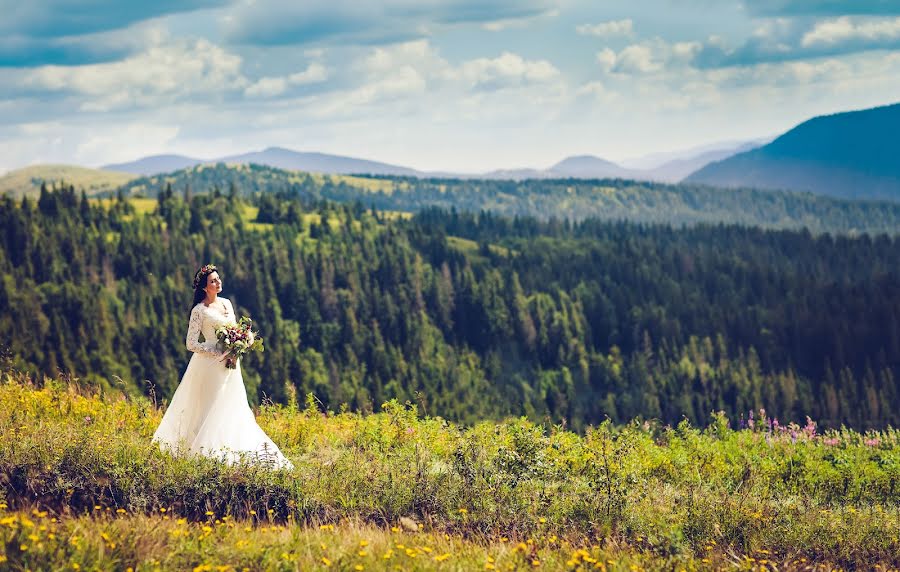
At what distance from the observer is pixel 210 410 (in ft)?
43.6

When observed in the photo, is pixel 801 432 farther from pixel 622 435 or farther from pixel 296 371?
pixel 296 371

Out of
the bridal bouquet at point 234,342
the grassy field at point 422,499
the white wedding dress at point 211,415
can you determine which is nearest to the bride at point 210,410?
the white wedding dress at point 211,415

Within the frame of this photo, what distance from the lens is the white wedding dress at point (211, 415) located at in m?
12.6

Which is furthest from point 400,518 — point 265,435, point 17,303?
point 17,303

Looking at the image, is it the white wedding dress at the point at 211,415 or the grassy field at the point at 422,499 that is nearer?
the grassy field at the point at 422,499

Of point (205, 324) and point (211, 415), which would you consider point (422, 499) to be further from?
point (205, 324)

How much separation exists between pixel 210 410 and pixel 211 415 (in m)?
0.12

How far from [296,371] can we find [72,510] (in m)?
164

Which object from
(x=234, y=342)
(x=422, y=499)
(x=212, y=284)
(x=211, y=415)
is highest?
(x=212, y=284)

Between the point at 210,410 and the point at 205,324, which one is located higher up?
the point at 205,324

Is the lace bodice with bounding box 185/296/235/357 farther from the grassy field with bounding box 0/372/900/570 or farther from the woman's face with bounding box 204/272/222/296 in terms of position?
the grassy field with bounding box 0/372/900/570

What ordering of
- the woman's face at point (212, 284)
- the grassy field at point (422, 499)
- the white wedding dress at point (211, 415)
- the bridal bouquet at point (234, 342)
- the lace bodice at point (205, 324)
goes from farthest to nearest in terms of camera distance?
the woman's face at point (212, 284) → the lace bodice at point (205, 324) → the bridal bouquet at point (234, 342) → the white wedding dress at point (211, 415) → the grassy field at point (422, 499)

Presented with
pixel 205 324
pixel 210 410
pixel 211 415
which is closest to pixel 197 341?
pixel 205 324

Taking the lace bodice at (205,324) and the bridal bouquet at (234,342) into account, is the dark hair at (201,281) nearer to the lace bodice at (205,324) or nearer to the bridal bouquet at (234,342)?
the lace bodice at (205,324)
